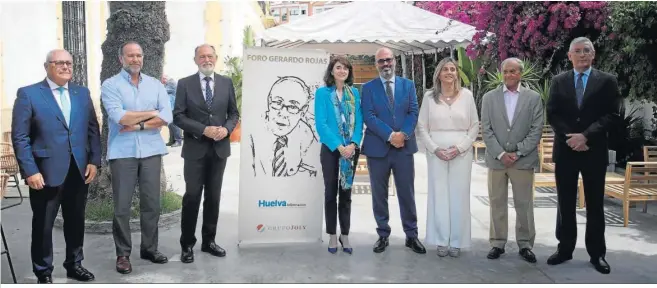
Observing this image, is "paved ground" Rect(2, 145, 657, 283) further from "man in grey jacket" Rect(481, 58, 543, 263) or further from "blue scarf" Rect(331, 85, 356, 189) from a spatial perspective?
"blue scarf" Rect(331, 85, 356, 189)

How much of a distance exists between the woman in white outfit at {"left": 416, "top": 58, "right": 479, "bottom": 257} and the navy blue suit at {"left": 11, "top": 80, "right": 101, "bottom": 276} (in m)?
2.74

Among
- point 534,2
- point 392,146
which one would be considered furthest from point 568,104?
point 534,2

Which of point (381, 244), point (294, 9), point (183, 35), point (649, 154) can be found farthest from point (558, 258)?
point (294, 9)

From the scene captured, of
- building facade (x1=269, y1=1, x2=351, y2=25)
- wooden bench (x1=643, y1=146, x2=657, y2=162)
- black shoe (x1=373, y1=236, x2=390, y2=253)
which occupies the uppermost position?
building facade (x1=269, y1=1, x2=351, y2=25)

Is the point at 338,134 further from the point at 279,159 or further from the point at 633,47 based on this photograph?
the point at 633,47

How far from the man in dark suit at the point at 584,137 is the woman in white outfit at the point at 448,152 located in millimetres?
712

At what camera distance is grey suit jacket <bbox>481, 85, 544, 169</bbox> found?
Result: 15.6 ft

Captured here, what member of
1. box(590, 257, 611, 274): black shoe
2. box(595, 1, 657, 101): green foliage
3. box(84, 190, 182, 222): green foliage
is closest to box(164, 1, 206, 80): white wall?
box(84, 190, 182, 222): green foliage

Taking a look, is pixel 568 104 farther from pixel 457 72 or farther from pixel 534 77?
pixel 534 77

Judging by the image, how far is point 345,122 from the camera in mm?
4852

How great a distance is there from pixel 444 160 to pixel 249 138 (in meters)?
1.73

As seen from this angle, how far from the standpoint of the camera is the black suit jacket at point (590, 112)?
4473 millimetres

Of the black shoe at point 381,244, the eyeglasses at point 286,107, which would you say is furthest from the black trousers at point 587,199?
the eyeglasses at point 286,107

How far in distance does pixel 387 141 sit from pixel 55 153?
103 inches
